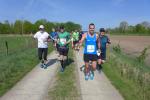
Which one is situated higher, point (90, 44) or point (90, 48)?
point (90, 44)

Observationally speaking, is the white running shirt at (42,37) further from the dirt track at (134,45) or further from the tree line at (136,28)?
the tree line at (136,28)

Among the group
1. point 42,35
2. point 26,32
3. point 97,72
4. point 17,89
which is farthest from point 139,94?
point 26,32

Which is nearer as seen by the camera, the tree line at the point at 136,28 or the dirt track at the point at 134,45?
the dirt track at the point at 134,45

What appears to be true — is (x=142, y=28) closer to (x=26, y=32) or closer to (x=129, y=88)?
(x=26, y=32)

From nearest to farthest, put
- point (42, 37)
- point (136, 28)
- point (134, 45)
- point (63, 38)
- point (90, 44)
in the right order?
point (90, 44), point (63, 38), point (42, 37), point (134, 45), point (136, 28)

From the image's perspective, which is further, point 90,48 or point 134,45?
point 134,45

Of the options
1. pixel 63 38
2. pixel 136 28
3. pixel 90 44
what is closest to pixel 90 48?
pixel 90 44

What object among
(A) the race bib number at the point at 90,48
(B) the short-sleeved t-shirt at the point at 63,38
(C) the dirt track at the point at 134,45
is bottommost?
(C) the dirt track at the point at 134,45

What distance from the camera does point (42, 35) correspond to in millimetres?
13789

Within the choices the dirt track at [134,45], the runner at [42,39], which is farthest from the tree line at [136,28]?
the runner at [42,39]

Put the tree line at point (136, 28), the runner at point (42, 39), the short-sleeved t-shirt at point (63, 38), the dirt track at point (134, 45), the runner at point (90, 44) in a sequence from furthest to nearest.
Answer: the tree line at point (136, 28)
the dirt track at point (134, 45)
the runner at point (42, 39)
the short-sleeved t-shirt at point (63, 38)
the runner at point (90, 44)

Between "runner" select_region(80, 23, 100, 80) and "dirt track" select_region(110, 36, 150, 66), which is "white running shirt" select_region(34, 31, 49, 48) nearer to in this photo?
"runner" select_region(80, 23, 100, 80)

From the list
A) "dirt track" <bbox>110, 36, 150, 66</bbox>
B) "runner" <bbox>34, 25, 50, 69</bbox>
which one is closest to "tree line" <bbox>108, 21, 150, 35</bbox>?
"dirt track" <bbox>110, 36, 150, 66</bbox>

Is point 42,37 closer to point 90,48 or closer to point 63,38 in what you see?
point 63,38
